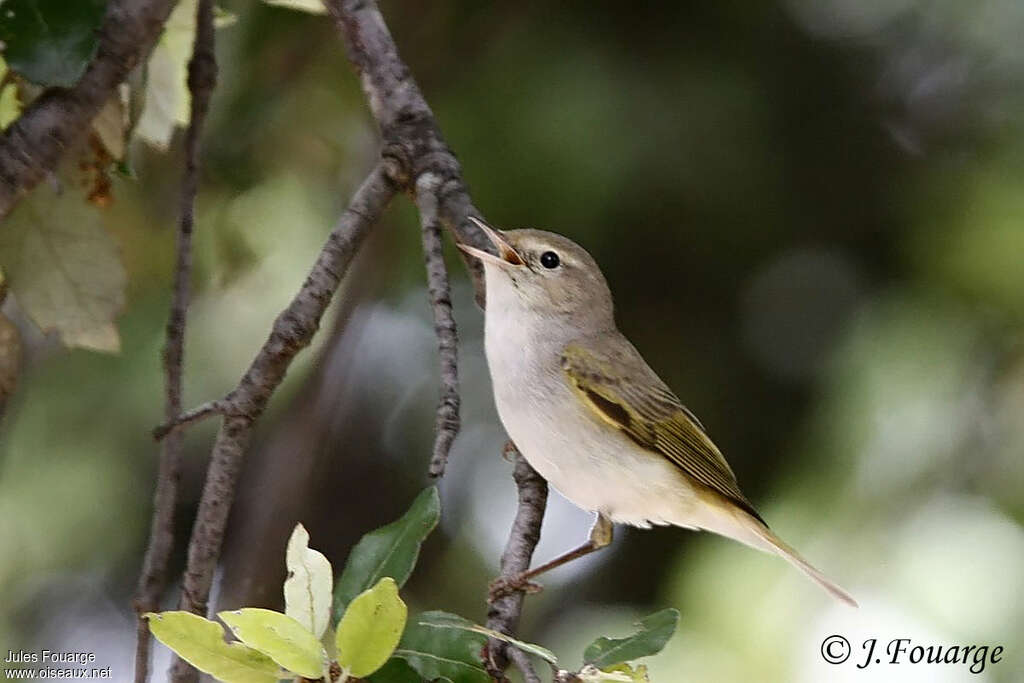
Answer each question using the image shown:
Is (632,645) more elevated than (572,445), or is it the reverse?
(572,445)

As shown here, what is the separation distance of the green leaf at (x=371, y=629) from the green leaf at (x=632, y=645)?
26 cm

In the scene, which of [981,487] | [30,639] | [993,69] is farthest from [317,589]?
[993,69]

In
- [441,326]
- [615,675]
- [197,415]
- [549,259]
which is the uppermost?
[549,259]

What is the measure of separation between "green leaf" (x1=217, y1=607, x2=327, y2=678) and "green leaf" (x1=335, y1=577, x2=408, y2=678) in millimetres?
31

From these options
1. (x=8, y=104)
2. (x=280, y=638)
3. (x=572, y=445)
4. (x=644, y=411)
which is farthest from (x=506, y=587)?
(x=8, y=104)

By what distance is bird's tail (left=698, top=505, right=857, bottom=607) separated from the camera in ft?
7.17

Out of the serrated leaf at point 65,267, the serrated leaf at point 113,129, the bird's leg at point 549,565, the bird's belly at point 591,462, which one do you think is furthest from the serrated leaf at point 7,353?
the bird's leg at point 549,565

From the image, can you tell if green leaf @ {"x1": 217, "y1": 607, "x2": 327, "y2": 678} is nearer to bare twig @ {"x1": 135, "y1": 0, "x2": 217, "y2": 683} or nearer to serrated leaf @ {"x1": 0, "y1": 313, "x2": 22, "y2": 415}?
bare twig @ {"x1": 135, "y1": 0, "x2": 217, "y2": 683}

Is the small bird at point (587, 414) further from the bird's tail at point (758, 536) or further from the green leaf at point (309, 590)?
the green leaf at point (309, 590)

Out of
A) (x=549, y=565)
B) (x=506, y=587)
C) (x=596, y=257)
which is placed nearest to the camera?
(x=506, y=587)

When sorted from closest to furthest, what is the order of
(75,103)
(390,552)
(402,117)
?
(390,552) → (75,103) → (402,117)

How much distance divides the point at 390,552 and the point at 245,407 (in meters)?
0.38

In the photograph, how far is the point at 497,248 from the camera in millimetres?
2295

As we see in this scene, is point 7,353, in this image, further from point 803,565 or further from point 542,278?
point 803,565
